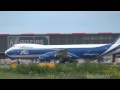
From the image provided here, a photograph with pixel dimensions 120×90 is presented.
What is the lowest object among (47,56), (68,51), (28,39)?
(47,56)

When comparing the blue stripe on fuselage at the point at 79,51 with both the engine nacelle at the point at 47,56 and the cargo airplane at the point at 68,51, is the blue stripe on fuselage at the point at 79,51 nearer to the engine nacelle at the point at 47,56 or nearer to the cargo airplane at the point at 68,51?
the cargo airplane at the point at 68,51

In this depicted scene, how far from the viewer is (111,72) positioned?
39.0ft

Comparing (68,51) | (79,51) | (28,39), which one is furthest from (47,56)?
(28,39)

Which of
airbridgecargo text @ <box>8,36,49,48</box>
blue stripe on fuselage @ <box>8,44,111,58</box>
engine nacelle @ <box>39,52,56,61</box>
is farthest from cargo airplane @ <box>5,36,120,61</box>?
airbridgecargo text @ <box>8,36,49,48</box>

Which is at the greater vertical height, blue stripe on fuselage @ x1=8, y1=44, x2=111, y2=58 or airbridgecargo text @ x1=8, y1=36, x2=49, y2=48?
airbridgecargo text @ x1=8, y1=36, x2=49, y2=48

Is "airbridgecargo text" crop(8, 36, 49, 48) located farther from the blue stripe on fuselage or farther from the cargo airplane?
the blue stripe on fuselage

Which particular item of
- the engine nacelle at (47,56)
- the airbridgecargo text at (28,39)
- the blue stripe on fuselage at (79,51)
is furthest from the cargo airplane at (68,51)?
the airbridgecargo text at (28,39)

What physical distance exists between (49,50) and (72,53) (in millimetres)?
2830

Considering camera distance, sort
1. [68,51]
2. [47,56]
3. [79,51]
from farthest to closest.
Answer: [68,51] → [79,51] → [47,56]

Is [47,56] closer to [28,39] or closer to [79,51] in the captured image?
[79,51]
